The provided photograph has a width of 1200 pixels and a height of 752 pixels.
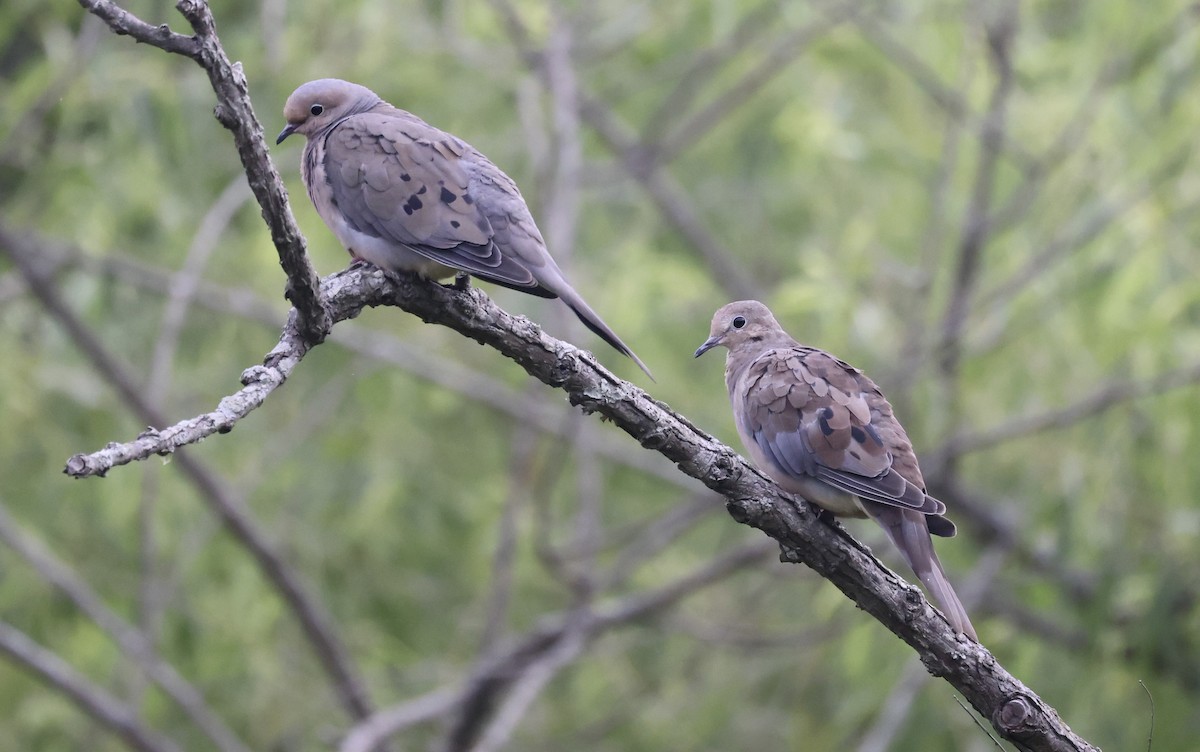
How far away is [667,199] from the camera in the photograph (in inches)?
290

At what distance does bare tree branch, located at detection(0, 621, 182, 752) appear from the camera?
210 inches

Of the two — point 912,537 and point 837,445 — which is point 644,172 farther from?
point 912,537

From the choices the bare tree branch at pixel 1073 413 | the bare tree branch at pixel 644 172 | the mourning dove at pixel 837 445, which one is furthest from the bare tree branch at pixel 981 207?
the mourning dove at pixel 837 445

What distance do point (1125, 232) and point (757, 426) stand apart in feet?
7.97

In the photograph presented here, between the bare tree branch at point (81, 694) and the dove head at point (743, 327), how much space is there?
3151mm

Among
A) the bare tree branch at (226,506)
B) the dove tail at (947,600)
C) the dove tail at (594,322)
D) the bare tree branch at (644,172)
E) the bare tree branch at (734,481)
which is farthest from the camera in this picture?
the bare tree branch at (644,172)

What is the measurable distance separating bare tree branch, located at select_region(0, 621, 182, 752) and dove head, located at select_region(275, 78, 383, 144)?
2.68 m

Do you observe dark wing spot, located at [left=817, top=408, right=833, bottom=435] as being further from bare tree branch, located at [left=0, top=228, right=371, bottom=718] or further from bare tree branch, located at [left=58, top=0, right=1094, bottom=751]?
bare tree branch, located at [left=0, top=228, right=371, bottom=718]

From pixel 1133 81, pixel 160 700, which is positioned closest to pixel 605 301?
pixel 1133 81

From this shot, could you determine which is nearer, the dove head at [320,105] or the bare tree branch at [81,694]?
the dove head at [320,105]

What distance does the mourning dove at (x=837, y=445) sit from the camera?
3.11m

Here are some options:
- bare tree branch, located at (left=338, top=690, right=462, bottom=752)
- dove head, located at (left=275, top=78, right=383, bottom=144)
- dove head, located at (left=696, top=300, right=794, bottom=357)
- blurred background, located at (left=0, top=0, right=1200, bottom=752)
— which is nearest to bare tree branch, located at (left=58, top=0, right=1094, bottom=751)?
dove head, located at (left=275, top=78, right=383, bottom=144)

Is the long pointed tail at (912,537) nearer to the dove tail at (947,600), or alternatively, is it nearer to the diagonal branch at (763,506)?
the dove tail at (947,600)

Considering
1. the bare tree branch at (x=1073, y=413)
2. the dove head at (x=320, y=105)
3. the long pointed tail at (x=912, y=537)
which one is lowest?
the long pointed tail at (x=912, y=537)
